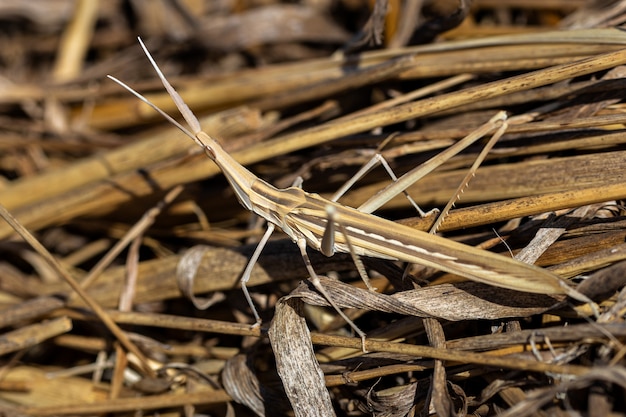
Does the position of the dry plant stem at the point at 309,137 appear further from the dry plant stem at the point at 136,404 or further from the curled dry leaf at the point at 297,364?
the dry plant stem at the point at 136,404

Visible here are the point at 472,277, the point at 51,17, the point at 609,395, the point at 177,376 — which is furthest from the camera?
the point at 51,17

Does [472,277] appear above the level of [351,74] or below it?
below

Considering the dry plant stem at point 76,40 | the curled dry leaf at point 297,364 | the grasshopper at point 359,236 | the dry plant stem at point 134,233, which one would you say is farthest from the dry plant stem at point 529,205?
the dry plant stem at point 76,40

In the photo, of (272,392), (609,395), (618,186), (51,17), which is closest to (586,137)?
(618,186)

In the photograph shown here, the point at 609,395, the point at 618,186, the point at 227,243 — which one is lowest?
the point at 609,395

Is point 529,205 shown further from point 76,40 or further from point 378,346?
point 76,40

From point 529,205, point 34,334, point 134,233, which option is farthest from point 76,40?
point 529,205

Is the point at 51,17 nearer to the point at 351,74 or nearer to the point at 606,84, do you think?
the point at 351,74

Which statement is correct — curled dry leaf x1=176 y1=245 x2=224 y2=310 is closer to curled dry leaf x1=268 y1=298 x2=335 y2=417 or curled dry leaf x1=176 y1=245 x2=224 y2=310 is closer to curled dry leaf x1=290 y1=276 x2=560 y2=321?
curled dry leaf x1=268 y1=298 x2=335 y2=417
